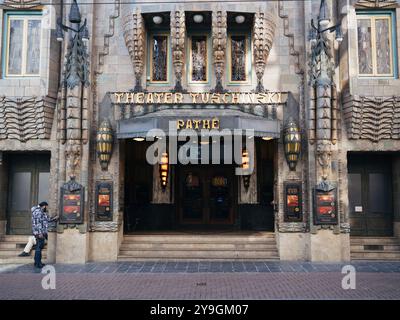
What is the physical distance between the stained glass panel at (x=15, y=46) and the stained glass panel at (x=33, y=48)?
0.28m

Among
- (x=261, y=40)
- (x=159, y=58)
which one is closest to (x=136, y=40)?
(x=159, y=58)

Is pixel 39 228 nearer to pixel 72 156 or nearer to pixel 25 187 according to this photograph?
pixel 72 156

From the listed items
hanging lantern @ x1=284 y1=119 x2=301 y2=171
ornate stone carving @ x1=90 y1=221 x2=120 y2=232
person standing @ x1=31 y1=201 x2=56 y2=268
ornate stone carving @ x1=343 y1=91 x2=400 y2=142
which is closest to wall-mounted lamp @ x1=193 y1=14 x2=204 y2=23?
hanging lantern @ x1=284 y1=119 x2=301 y2=171

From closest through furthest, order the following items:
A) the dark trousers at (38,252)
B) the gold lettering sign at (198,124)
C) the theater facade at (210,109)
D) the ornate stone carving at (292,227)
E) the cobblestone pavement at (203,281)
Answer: the cobblestone pavement at (203,281)
the dark trousers at (38,252)
the gold lettering sign at (198,124)
the theater facade at (210,109)
the ornate stone carving at (292,227)

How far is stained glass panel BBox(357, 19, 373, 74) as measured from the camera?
1464cm

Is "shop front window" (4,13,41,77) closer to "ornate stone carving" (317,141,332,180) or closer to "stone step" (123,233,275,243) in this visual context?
"stone step" (123,233,275,243)

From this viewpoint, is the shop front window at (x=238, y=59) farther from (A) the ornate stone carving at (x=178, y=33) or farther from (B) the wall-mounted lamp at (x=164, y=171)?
(B) the wall-mounted lamp at (x=164, y=171)

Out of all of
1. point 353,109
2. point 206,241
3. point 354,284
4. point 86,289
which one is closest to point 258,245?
point 206,241

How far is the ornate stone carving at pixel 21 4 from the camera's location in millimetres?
14648

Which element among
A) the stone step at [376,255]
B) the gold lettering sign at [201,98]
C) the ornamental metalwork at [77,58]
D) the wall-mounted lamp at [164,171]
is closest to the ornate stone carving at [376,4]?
the gold lettering sign at [201,98]

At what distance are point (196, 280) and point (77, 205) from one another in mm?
5199

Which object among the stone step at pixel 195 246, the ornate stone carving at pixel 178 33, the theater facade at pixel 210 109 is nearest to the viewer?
the theater facade at pixel 210 109

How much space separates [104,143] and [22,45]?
15.6 feet

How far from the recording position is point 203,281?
37.1 feet
